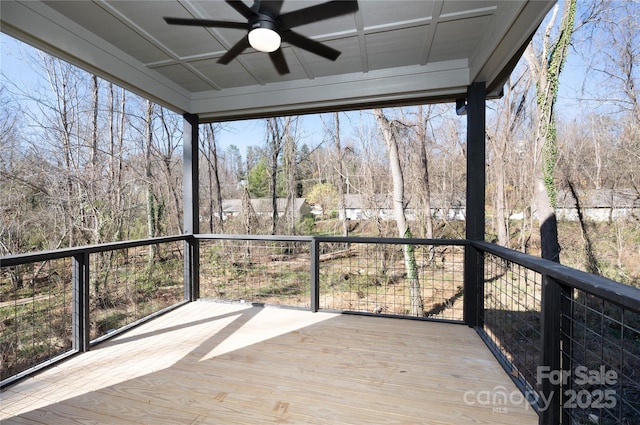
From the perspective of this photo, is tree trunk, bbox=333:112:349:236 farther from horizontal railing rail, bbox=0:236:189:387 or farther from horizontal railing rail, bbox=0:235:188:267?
horizontal railing rail, bbox=0:235:188:267

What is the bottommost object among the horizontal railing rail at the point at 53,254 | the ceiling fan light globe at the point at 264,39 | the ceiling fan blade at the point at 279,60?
the horizontal railing rail at the point at 53,254

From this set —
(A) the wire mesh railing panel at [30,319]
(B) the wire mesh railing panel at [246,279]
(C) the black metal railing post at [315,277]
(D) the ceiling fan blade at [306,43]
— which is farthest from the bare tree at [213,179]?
(D) the ceiling fan blade at [306,43]

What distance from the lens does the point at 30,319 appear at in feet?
13.8

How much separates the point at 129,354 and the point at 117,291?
3456 millimetres

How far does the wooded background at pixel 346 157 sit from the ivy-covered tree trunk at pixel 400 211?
5cm

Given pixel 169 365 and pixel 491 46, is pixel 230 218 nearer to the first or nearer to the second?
pixel 169 365

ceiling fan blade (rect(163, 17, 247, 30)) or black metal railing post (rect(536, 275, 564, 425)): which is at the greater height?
ceiling fan blade (rect(163, 17, 247, 30))

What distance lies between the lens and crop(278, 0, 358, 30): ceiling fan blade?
169cm

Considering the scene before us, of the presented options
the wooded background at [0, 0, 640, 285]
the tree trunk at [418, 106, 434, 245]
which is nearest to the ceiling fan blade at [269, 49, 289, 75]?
the wooded background at [0, 0, 640, 285]

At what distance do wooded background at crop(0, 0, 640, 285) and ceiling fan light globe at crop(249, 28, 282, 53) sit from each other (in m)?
4.42

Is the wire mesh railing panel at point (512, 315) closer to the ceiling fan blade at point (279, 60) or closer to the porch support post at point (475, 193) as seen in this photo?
the porch support post at point (475, 193)

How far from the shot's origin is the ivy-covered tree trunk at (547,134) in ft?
19.8

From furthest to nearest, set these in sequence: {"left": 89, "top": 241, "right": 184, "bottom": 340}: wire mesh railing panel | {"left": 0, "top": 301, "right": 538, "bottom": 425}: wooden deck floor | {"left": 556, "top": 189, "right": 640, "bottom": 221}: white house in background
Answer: {"left": 556, "top": 189, "right": 640, "bottom": 221}: white house in background, {"left": 89, "top": 241, "right": 184, "bottom": 340}: wire mesh railing panel, {"left": 0, "top": 301, "right": 538, "bottom": 425}: wooden deck floor

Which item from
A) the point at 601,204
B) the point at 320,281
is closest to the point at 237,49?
the point at 320,281
